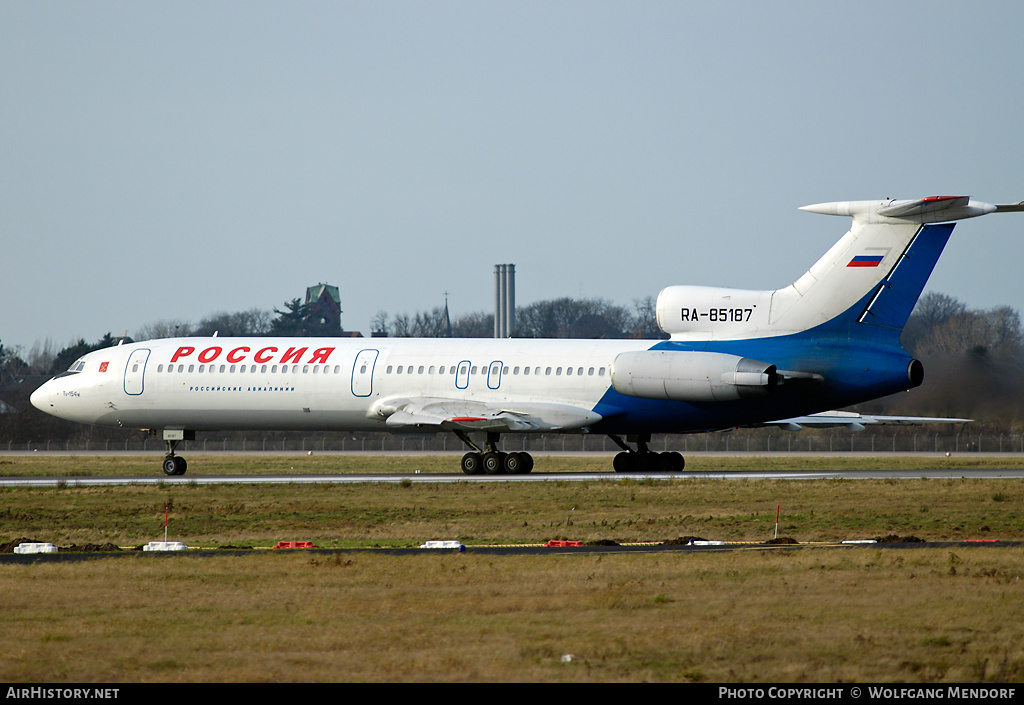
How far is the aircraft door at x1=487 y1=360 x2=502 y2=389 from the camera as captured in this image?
127ft

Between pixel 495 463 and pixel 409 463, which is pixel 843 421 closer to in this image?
pixel 495 463

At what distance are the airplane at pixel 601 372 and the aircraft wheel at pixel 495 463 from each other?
68mm

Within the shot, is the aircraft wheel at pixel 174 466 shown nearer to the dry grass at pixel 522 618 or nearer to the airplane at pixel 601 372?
the airplane at pixel 601 372

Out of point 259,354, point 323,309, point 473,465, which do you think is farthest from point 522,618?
point 323,309

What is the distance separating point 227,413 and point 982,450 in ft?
126

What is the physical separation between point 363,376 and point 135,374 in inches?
340

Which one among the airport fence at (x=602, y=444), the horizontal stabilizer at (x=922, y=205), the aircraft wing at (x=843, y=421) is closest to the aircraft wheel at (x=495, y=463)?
the aircraft wing at (x=843, y=421)

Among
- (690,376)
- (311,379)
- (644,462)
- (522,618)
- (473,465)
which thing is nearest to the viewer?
(522,618)

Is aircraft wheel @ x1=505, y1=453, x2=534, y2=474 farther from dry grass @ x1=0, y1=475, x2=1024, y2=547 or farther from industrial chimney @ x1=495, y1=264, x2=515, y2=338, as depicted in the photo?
industrial chimney @ x1=495, y1=264, x2=515, y2=338

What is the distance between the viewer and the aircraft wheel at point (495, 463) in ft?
126

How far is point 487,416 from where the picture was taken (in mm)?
37938

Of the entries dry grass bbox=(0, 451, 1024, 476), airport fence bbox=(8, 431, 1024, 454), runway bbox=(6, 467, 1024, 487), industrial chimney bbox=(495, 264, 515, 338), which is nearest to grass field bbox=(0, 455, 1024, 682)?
runway bbox=(6, 467, 1024, 487)

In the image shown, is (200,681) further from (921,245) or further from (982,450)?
A: (982,450)
